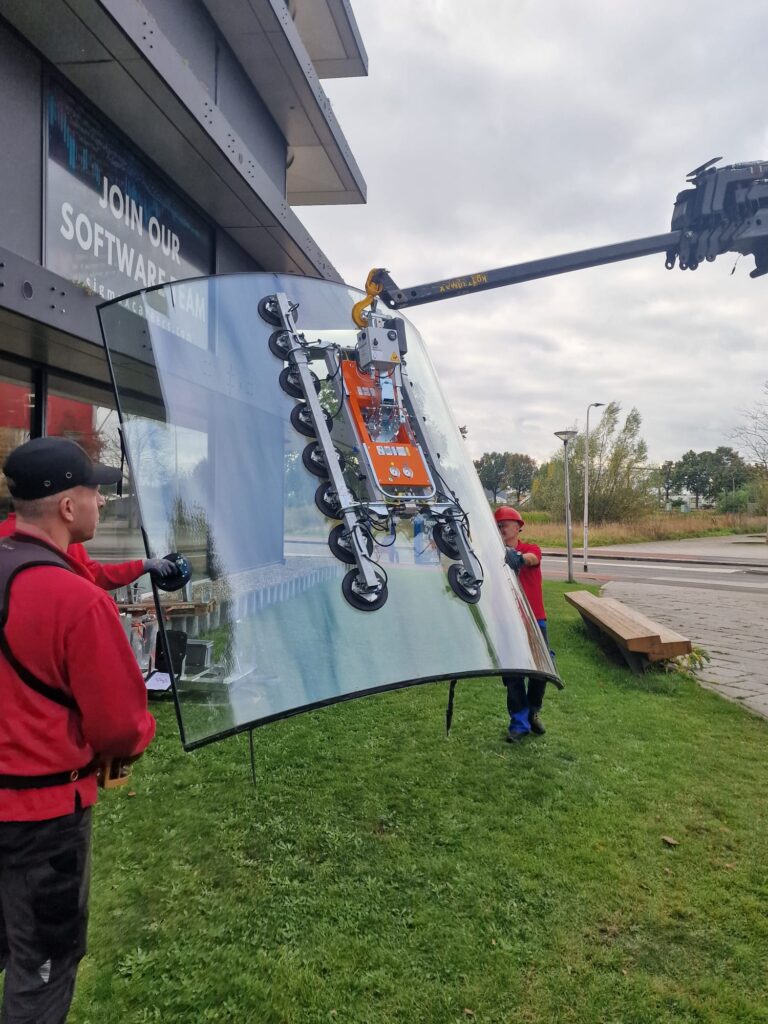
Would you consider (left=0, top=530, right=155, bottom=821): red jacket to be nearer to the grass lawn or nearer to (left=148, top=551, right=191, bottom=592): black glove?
(left=148, top=551, right=191, bottom=592): black glove

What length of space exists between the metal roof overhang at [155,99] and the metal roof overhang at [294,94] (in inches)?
76.8

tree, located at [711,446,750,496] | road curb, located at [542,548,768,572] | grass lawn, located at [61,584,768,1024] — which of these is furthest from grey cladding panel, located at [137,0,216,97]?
tree, located at [711,446,750,496]

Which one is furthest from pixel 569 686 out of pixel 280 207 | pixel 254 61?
pixel 254 61

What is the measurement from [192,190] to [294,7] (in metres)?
6.08

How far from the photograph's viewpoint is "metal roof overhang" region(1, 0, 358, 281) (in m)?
4.21

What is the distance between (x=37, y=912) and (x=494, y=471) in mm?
99950

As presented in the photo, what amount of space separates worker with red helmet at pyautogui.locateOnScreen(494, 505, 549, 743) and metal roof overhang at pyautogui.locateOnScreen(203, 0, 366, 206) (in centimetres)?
646

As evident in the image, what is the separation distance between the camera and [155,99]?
507 centimetres

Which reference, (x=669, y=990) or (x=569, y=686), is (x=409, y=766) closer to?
(x=669, y=990)

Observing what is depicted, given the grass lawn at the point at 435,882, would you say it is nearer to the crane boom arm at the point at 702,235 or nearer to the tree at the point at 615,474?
the crane boom arm at the point at 702,235

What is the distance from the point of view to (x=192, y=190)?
6.49m

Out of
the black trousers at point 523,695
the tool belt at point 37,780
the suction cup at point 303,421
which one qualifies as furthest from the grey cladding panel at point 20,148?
the black trousers at point 523,695

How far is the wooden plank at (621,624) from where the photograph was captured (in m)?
6.92

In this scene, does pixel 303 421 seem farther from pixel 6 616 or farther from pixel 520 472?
pixel 520 472
